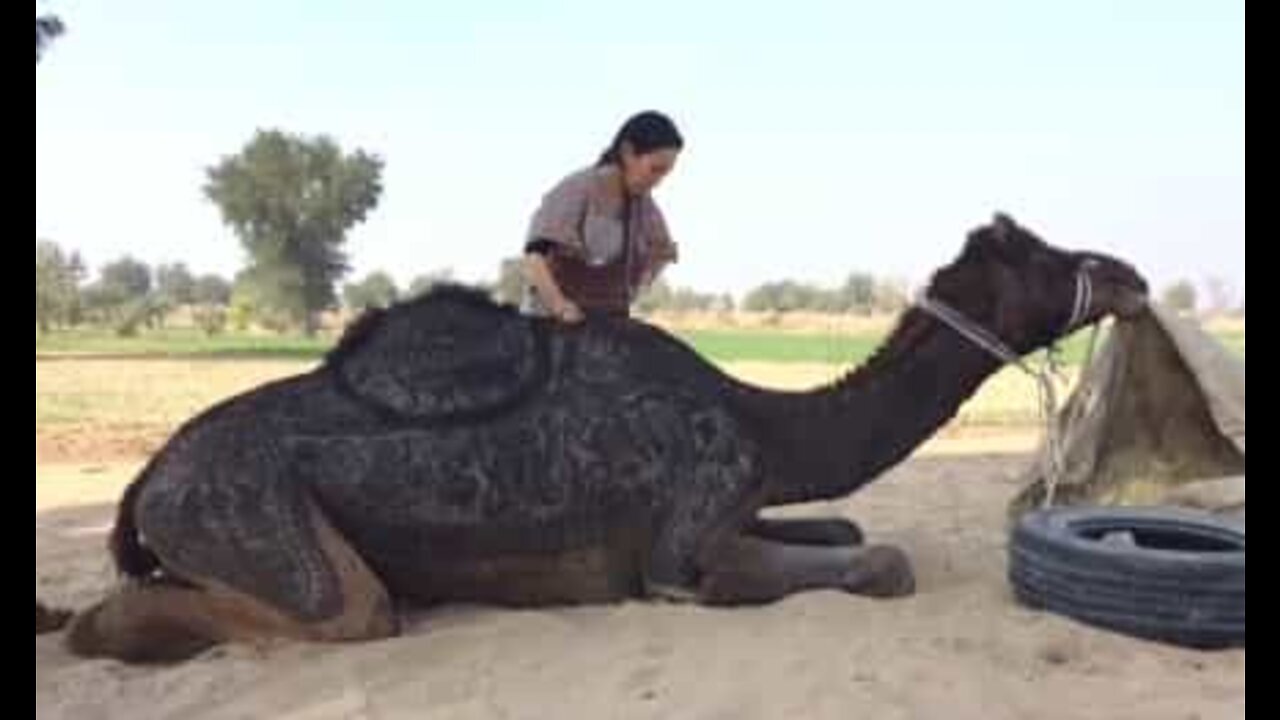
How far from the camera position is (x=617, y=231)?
6.76 meters

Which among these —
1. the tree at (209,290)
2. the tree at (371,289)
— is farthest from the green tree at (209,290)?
the tree at (371,289)

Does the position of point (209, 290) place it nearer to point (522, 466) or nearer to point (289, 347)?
point (289, 347)

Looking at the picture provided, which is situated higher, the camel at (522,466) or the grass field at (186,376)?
the camel at (522,466)

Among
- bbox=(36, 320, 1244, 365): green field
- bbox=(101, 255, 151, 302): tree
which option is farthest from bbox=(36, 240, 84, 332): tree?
bbox=(101, 255, 151, 302): tree

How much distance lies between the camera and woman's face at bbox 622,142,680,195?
6574 millimetres

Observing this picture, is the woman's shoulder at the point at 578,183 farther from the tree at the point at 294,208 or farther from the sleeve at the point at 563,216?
the tree at the point at 294,208

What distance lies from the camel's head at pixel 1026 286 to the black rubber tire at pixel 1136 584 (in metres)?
0.89

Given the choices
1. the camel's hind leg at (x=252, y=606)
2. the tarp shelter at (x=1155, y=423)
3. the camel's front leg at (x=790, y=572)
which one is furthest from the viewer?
the tarp shelter at (x=1155, y=423)

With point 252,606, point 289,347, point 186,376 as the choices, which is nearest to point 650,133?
point 252,606

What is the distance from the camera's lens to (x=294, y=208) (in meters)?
64.3

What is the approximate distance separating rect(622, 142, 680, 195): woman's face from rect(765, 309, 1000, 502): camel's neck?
120cm

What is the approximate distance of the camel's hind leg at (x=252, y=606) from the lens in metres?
5.44

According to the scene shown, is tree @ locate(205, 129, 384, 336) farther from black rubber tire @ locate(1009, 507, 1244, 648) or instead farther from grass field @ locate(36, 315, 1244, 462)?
black rubber tire @ locate(1009, 507, 1244, 648)
